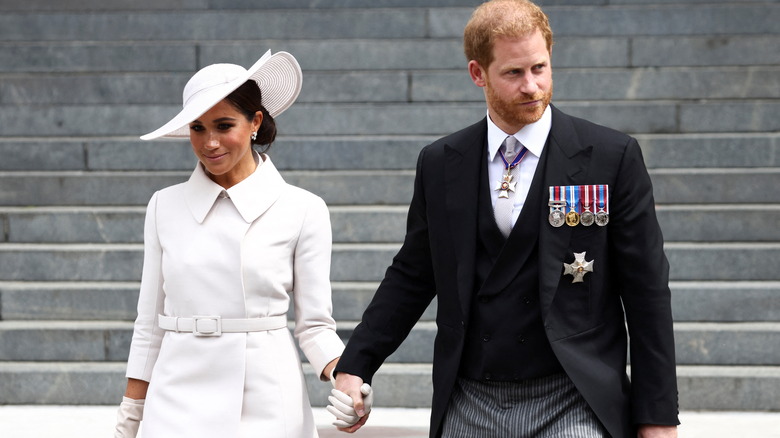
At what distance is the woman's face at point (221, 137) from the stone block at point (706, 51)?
543 centimetres

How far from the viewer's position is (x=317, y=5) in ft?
31.4

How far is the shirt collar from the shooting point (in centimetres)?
304

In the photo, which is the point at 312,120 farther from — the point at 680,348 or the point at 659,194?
the point at 680,348

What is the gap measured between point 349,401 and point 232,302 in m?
0.47

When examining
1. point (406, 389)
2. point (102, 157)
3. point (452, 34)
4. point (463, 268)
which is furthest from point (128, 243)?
point (463, 268)

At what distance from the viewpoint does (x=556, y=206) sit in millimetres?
2947

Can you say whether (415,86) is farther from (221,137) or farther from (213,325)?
(213,325)

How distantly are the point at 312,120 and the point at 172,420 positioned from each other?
4826 millimetres

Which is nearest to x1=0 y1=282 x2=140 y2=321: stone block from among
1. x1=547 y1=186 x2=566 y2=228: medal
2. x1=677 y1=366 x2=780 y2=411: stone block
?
x1=677 y1=366 x2=780 y2=411: stone block

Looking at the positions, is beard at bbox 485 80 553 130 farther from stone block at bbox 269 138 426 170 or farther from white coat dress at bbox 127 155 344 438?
stone block at bbox 269 138 426 170

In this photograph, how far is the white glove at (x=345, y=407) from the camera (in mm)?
3209

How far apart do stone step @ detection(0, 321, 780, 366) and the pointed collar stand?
9.58 ft

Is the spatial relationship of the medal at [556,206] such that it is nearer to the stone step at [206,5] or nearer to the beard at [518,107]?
the beard at [518,107]

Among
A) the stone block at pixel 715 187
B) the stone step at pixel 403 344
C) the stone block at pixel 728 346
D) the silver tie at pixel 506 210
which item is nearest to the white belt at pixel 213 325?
the silver tie at pixel 506 210
